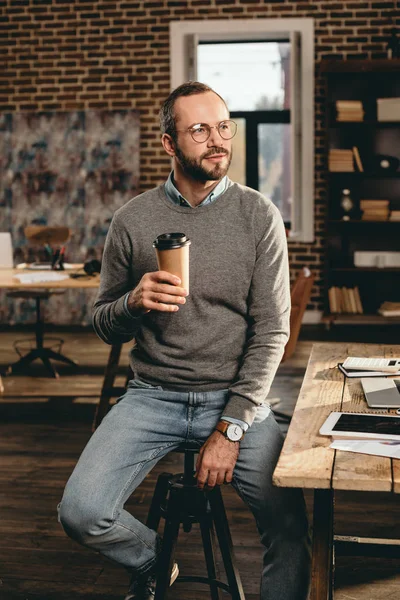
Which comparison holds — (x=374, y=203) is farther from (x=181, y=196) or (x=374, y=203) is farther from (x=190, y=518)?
(x=190, y=518)

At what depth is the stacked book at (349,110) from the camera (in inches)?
252

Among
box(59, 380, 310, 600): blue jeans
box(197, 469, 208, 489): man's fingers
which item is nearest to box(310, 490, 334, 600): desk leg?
box(59, 380, 310, 600): blue jeans

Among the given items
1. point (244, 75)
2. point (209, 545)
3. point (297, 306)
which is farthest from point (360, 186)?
point (209, 545)

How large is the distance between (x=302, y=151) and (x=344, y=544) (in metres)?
5.25

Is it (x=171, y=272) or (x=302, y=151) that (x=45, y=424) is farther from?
(x=302, y=151)

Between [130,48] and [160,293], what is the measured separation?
5770mm

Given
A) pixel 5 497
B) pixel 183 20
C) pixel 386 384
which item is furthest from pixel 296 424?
pixel 183 20

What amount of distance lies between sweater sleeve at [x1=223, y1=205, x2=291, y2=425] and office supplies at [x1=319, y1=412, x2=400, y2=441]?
0.30m

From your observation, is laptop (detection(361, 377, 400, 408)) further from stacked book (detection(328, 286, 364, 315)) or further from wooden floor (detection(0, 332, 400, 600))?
stacked book (detection(328, 286, 364, 315))

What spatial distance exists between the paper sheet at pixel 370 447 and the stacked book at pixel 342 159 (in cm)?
529

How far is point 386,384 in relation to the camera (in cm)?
190

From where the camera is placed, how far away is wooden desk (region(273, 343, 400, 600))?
1306mm

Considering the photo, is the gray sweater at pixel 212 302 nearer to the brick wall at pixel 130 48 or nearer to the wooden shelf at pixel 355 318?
the wooden shelf at pixel 355 318

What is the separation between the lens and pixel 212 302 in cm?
200
